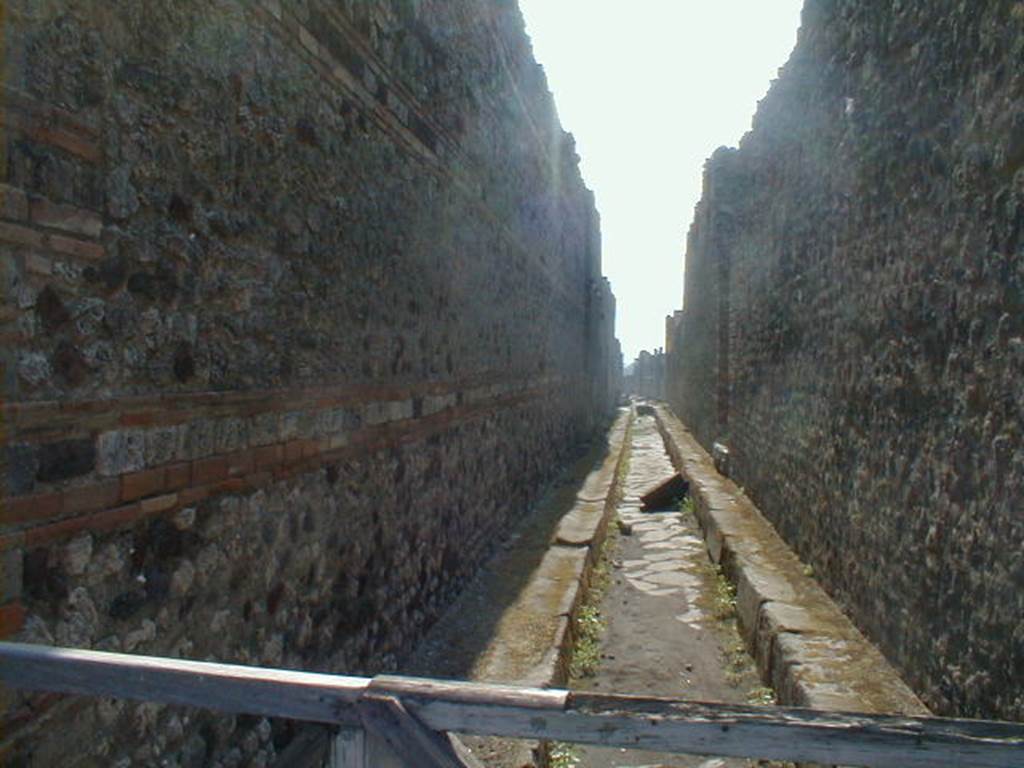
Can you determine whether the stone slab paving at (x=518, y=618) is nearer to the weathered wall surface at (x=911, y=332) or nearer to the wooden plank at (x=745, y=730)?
the weathered wall surface at (x=911, y=332)

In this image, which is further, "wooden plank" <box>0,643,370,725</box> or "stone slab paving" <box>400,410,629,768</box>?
"stone slab paving" <box>400,410,629,768</box>

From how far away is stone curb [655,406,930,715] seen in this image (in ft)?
10.7

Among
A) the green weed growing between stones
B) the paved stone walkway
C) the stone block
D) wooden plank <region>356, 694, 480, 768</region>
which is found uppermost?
the stone block

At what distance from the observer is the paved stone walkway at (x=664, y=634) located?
4176mm

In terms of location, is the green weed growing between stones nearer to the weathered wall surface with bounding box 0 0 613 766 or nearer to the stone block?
the weathered wall surface with bounding box 0 0 613 766

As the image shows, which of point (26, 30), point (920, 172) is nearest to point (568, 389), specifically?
point (920, 172)

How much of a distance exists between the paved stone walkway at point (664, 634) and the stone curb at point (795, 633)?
20cm

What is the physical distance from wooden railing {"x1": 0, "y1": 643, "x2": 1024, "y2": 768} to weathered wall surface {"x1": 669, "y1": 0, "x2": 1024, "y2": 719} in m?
1.53

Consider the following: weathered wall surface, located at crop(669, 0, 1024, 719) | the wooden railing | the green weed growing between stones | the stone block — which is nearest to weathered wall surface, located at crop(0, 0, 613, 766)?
the stone block

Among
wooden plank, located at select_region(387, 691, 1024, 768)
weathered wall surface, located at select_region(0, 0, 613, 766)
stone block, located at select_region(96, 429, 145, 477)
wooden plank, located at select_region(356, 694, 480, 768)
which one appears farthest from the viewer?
stone block, located at select_region(96, 429, 145, 477)

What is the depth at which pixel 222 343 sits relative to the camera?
2.24m

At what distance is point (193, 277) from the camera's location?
2.11 meters

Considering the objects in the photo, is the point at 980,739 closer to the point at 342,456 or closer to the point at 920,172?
the point at 342,456

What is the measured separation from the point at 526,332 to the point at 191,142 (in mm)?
5578
